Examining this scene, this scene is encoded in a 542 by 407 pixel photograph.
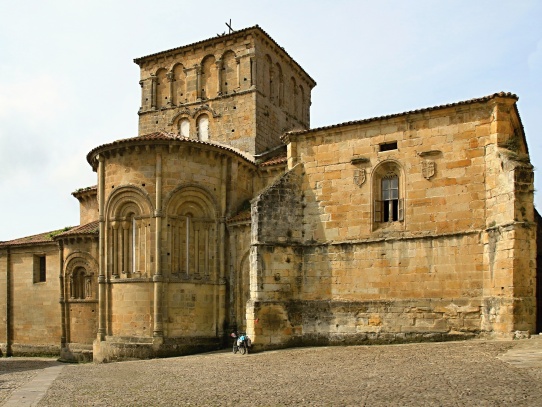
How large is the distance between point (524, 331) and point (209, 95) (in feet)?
61.5

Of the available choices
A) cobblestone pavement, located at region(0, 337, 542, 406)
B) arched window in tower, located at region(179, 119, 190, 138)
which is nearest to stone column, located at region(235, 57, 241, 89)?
arched window in tower, located at region(179, 119, 190, 138)

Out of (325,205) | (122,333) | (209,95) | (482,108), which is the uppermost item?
(209,95)

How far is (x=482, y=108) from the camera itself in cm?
1551

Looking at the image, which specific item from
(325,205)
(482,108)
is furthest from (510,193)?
(325,205)

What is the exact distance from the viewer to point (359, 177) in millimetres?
17172

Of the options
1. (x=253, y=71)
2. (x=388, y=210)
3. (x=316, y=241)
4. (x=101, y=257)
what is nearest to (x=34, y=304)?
(x=101, y=257)

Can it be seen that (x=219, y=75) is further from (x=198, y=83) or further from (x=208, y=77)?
(x=198, y=83)

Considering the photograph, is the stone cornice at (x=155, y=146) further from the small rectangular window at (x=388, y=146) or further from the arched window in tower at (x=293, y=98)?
the arched window in tower at (x=293, y=98)

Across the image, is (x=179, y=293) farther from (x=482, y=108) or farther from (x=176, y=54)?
(x=176, y=54)

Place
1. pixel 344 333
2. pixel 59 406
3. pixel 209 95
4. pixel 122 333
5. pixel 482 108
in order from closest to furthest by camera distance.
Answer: pixel 59 406 → pixel 482 108 → pixel 344 333 → pixel 122 333 → pixel 209 95

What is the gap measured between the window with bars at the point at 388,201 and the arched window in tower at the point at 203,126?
12800 mm

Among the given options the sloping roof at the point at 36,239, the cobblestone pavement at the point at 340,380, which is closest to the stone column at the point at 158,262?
the cobblestone pavement at the point at 340,380

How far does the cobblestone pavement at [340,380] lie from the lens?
870 centimetres

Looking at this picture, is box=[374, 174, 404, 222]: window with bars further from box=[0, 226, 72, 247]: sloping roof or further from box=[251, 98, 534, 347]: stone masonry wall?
box=[0, 226, 72, 247]: sloping roof
